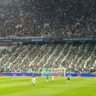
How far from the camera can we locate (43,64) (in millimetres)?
90750

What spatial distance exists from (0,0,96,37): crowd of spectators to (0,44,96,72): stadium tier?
165 inches

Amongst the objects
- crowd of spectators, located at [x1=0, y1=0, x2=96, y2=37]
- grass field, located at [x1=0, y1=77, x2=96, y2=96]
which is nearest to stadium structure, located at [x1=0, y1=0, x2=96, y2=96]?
crowd of spectators, located at [x1=0, y1=0, x2=96, y2=37]

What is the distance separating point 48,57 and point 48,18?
56.5ft

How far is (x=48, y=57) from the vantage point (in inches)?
3750

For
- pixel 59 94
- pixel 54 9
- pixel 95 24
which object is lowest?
pixel 59 94

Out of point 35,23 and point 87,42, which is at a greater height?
point 35,23

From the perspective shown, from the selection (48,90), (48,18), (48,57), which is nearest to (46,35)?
(48,18)

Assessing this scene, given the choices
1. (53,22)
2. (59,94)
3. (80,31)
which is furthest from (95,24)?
(59,94)

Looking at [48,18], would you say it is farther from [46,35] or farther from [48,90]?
[48,90]

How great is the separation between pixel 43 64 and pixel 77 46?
15546 millimetres

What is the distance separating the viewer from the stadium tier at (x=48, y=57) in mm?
88688

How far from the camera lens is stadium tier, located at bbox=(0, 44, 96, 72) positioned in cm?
8869

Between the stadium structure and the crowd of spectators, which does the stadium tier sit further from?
the crowd of spectators

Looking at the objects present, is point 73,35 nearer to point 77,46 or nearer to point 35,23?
point 77,46
